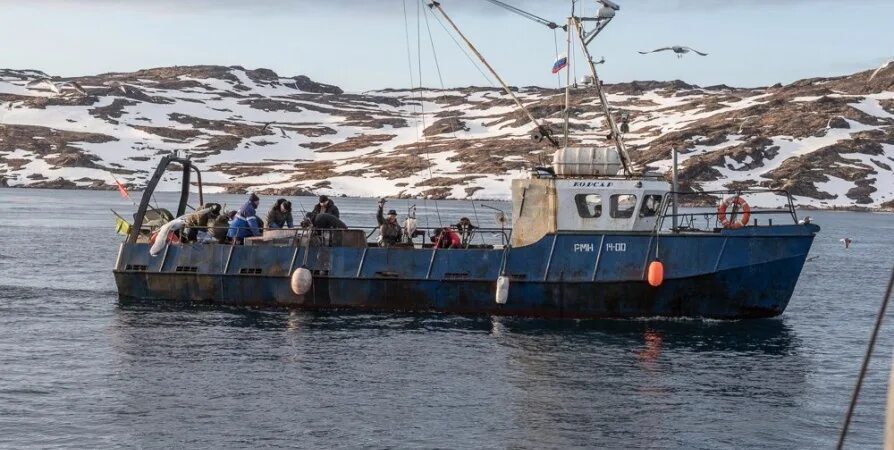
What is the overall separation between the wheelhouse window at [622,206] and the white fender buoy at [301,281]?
9.43 meters

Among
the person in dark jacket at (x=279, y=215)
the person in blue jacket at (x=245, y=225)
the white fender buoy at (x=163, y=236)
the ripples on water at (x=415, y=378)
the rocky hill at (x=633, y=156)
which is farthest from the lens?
the rocky hill at (x=633, y=156)

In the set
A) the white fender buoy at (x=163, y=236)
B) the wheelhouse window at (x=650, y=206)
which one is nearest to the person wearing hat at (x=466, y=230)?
the wheelhouse window at (x=650, y=206)

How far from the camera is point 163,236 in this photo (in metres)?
35.9

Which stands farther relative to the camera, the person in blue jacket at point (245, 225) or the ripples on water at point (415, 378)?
the person in blue jacket at point (245, 225)

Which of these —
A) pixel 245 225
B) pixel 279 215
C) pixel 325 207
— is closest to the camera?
pixel 325 207

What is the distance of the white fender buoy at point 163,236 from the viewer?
118ft

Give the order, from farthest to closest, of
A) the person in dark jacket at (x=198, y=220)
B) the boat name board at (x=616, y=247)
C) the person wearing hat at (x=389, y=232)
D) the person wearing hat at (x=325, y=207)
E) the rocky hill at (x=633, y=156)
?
the rocky hill at (x=633, y=156) < the person in dark jacket at (x=198, y=220) < the person wearing hat at (x=325, y=207) < the person wearing hat at (x=389, y=232) < the boat name board at (x=616, y=247)

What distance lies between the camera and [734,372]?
26.3 meters

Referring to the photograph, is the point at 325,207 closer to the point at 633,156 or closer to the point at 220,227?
the point at 220,227

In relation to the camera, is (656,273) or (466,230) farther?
(466,230)

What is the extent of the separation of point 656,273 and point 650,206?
89.6 inches

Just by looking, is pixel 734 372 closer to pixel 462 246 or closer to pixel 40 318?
pixel 462 246

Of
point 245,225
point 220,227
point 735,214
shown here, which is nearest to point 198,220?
point 220,227

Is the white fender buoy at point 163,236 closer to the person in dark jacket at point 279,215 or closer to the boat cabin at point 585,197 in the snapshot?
the person in dark jacket at point 279,215
